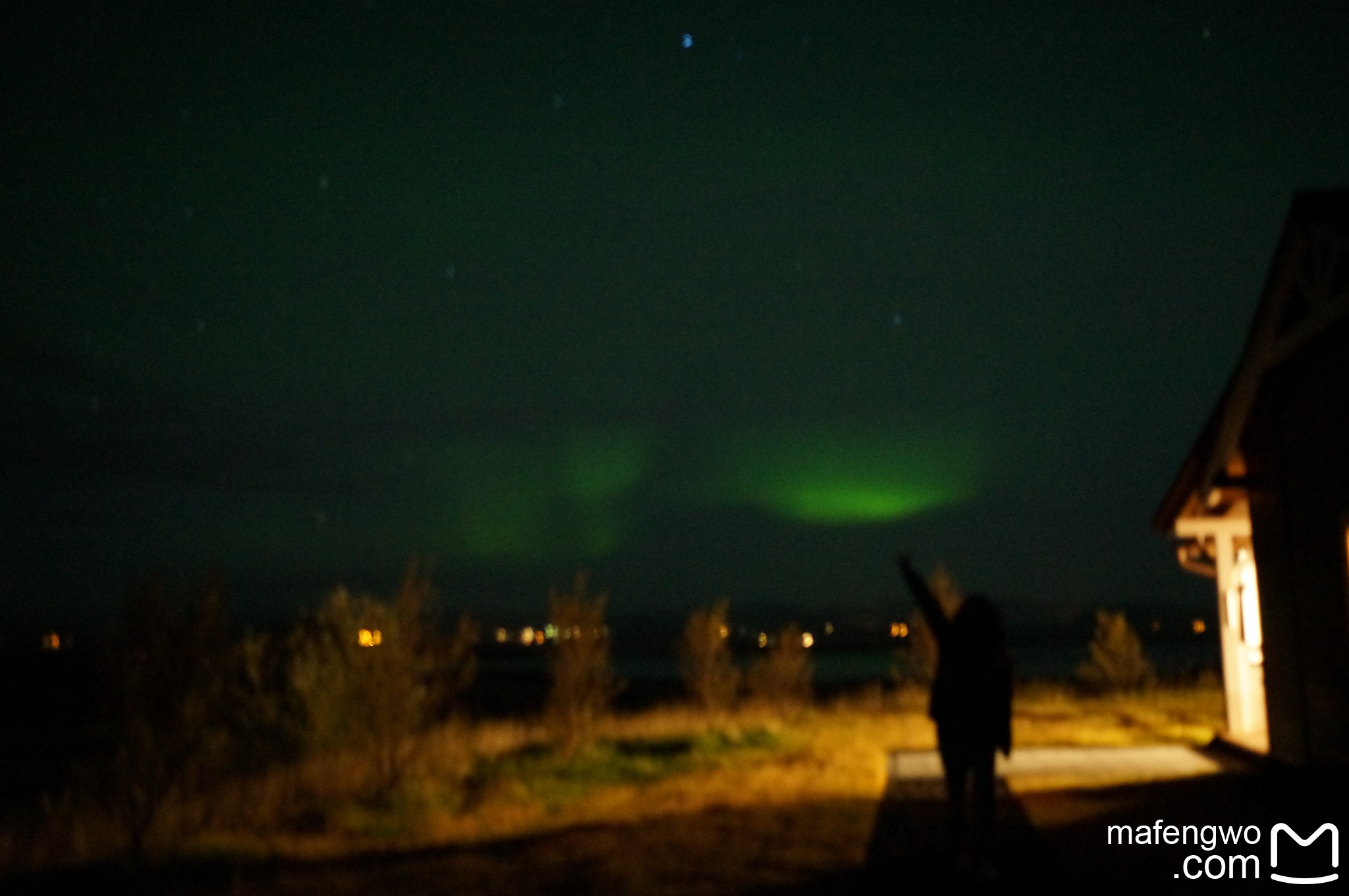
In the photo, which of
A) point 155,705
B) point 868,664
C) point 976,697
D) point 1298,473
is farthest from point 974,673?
point 868,664

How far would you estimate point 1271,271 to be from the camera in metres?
10.9

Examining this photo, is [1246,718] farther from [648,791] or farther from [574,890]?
[574,890]

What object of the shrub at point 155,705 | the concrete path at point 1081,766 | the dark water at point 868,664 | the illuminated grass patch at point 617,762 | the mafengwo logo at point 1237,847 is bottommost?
the dark water at point 868,664

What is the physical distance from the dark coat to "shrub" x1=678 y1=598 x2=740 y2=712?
52.0 feet

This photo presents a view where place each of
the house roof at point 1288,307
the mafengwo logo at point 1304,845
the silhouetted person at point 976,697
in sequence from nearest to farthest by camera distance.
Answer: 1. the mafengwo logo at point 1304,845
2. the silhouetted person at point 976,697
3. the house roof at point 1288,307

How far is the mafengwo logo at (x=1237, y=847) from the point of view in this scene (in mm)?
7590

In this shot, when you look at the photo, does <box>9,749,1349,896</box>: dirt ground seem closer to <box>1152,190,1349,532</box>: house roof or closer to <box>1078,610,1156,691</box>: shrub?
<box>1152,190,1349,532</box>: house roof

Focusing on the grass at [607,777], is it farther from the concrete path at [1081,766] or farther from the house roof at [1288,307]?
the house roof at [1288,307]

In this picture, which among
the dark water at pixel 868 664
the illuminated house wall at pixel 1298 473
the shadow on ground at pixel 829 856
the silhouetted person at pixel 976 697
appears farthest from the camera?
the dark water at pixel 868 664

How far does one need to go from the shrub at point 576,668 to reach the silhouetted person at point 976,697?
484 inches

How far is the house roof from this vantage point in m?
9.52

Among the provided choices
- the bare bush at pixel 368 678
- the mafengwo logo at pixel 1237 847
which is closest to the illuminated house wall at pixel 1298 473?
the mafengwo logo at pixel 1237 847

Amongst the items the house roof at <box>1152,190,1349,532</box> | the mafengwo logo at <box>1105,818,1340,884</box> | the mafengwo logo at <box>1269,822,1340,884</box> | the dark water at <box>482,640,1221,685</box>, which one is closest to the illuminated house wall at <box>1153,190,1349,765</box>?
the house roof at <box>1152,190,1349,532</box>

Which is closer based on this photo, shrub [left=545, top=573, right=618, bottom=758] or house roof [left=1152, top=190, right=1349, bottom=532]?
house roof [left=1152, top=190, right=1349, bottom=532]
